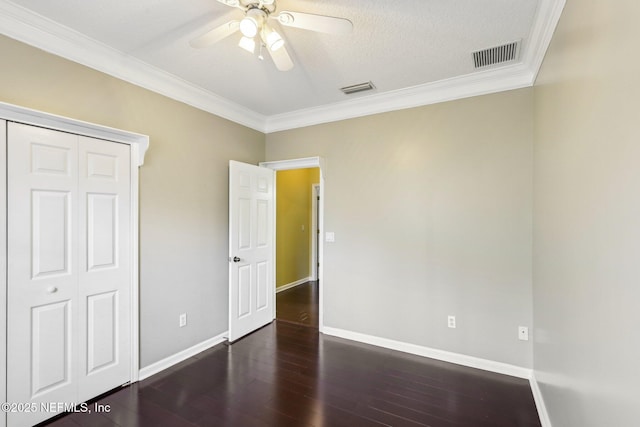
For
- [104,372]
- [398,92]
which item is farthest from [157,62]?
[104,372]

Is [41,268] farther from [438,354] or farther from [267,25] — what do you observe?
[438,354]

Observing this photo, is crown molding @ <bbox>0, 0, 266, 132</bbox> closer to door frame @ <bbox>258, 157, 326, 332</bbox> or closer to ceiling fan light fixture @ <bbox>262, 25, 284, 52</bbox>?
door frame @ <bbox>258, 157, 326, 332</bbox>

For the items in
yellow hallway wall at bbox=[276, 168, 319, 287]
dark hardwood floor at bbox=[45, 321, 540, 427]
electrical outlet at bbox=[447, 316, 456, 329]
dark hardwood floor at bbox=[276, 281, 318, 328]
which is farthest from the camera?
yellow hallway wall at bbox=[276, 168, 319, 287]

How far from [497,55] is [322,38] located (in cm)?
144

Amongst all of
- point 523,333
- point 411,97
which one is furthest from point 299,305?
point 411,97

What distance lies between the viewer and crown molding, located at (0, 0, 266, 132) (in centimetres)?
180

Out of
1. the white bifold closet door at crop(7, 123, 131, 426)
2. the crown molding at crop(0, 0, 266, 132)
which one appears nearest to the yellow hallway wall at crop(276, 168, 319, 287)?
the crown molding at crop(0, 0, 266, 132)

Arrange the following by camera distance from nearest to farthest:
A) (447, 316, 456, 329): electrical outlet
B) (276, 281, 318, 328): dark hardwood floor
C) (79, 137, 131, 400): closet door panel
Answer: (79, 137, 131, 400): closet door panel < (447, 316, 456, 329): electrical outlet < (276, 281, 318, 328): dark hardwood floor

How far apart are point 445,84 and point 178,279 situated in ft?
10.6

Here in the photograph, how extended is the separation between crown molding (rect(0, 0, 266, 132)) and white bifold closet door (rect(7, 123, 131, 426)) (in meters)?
0.60

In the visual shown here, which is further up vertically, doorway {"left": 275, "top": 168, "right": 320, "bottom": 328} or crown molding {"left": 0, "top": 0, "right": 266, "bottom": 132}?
crown molding {"left": 0, "top": 0, "right": 266, "bottom": 132}

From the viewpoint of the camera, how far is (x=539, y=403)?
2053 millimetres

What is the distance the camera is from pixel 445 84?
2.73 m

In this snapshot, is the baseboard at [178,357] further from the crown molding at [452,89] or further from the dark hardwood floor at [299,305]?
the crown molding at [452,89]
